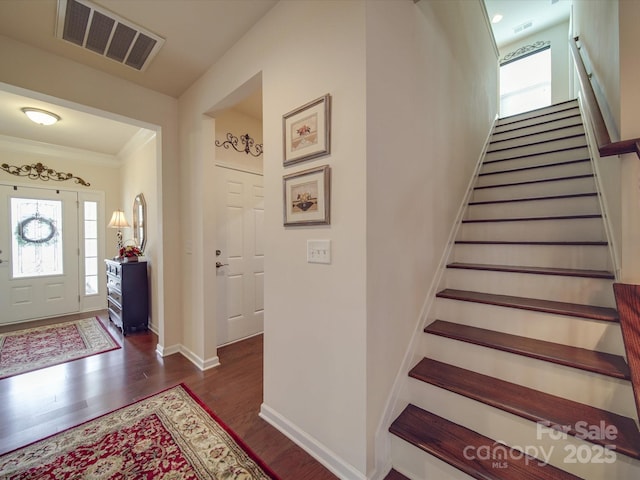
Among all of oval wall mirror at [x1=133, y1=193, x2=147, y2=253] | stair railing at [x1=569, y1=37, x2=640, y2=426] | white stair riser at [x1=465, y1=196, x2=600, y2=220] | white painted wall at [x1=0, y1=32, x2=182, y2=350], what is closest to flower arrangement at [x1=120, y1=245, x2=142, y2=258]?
oval wall mirror at [x1=133, y1=193, x2=147, y2=253]

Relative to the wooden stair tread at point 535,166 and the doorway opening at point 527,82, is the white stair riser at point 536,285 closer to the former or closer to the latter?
the wooden stair tread at point 535,166

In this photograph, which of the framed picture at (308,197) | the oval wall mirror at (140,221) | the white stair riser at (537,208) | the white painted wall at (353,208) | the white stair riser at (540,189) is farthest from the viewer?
the oval wall mirror at (140,221)

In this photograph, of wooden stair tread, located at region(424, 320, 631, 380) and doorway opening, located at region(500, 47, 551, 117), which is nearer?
wooden stair tread, located at region(424, 320, 631, 380)

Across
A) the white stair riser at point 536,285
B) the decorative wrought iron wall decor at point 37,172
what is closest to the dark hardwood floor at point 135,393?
the white stair riser at point 536,285

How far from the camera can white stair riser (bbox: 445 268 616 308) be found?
5.01 ft

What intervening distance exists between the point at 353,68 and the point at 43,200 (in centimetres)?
531

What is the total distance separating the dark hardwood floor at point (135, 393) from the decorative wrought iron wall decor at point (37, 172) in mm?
3225

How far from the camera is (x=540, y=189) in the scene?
2359 millimetres

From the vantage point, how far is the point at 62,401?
79.8 inches

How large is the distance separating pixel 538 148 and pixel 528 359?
8.67 ft

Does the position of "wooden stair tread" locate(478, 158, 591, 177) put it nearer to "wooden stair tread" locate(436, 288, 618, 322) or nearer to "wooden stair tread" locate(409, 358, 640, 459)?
"wooden stair tread" locate(436, 288, 618, 322)

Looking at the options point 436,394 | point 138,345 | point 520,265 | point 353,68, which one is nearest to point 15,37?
point 353,68

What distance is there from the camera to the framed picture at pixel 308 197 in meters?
1.42

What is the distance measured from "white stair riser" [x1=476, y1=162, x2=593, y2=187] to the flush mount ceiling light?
503cm
